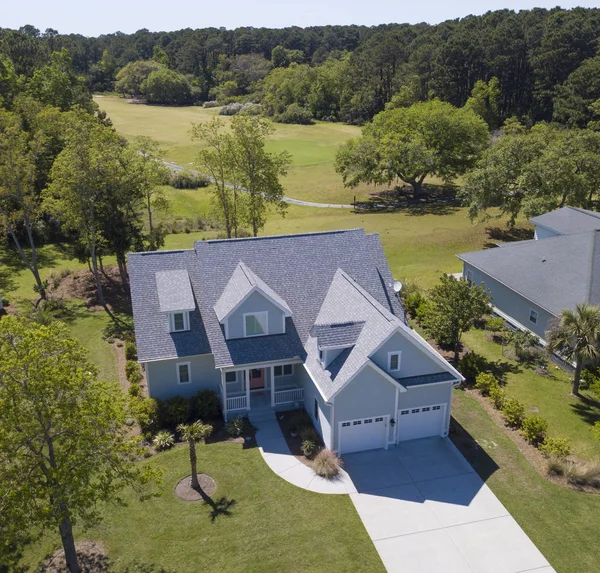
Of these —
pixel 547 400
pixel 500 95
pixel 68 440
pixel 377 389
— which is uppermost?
pixel 500 95

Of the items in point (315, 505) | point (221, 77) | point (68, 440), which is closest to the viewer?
point (68, 440)

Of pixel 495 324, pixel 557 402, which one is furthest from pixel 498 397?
pixel 495 324

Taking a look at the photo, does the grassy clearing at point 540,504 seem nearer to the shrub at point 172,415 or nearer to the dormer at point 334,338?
the dormer at point 334,338

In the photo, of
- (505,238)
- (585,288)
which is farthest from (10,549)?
(505,238)

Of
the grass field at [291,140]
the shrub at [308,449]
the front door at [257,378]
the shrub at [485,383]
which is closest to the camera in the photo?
the shrub at [308,449]

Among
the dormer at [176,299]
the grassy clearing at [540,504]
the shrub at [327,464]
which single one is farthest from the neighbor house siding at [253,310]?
the grassy clearing at [540,504]

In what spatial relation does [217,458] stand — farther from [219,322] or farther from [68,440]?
[68,440]

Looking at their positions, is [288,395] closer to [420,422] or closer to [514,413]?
[420,422]

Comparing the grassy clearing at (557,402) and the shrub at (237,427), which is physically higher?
the shrub at (237,427)
